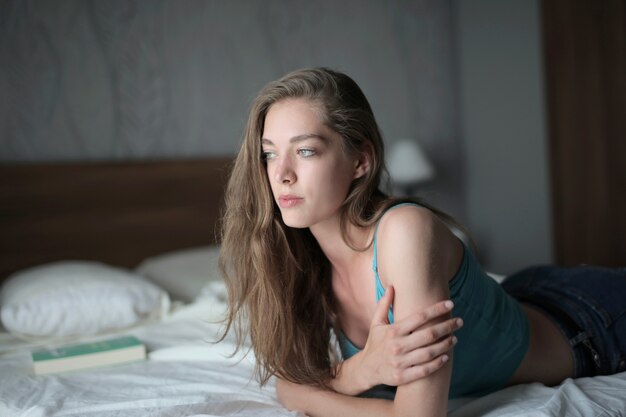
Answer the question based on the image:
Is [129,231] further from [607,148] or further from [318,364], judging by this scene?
[607,148]

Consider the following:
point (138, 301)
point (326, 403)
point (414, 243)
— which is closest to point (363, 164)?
point (414, 243)

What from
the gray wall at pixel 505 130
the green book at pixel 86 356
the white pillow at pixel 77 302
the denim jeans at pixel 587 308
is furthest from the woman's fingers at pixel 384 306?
the gray wall at pixel 505 130

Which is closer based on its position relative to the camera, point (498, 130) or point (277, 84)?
point (277, 84)

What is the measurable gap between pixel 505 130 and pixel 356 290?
8.75 feet

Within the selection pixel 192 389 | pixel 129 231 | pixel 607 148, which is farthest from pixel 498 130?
pixel 192 389

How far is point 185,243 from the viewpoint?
3.08 metres

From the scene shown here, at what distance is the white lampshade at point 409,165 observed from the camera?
3.52 metres

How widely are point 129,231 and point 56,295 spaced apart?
893 mm

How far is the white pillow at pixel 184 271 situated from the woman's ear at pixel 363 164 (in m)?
1.19

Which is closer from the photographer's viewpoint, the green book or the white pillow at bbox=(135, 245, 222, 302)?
the green book

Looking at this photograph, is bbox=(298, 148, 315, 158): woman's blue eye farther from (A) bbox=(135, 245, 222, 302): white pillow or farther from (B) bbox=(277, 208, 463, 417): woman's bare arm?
(A) bbox=(135, 245, 222, 302): white pillow

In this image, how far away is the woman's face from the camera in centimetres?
118

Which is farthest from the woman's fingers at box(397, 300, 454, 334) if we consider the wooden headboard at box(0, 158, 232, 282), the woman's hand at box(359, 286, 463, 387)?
the wooden headboard at box(0, 158, 232, 282)

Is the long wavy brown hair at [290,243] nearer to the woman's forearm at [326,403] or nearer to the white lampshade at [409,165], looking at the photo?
the woman's forearm at [326,403]
